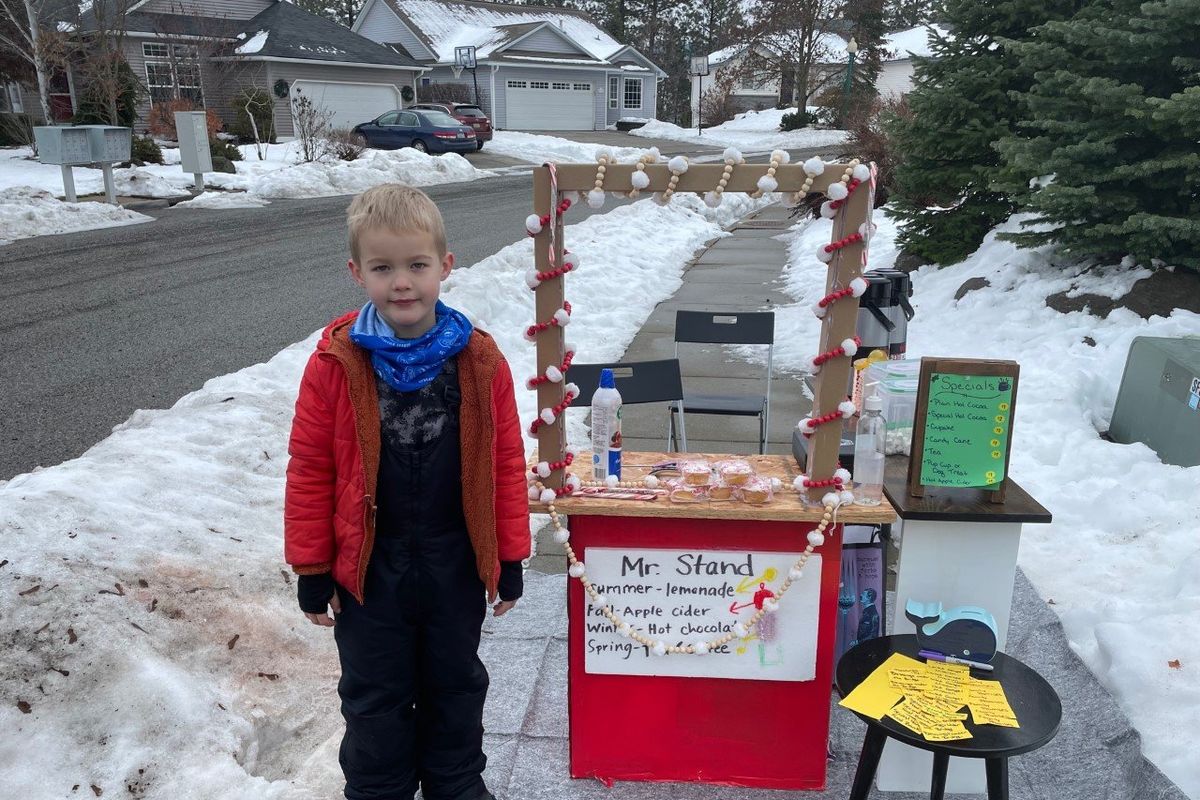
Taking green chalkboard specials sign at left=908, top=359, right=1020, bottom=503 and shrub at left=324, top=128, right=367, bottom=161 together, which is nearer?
green chalkboard specials sign at left=908, top=359, right=1020, bottom=503

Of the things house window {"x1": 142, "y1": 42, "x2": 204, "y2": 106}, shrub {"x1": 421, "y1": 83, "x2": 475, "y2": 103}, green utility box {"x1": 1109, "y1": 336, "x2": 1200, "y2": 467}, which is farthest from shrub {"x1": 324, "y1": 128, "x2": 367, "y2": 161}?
green utility box {"x1": 1109, "y1": 336, "x2": 1200, "y2": 467}

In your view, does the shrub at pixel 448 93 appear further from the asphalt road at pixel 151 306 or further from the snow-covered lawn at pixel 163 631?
the snow-covered lawn at pixel 163 631

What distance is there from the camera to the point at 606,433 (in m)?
2.79

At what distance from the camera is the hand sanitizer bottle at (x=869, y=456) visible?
262cm

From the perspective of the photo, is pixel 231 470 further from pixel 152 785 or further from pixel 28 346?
Answer: pixel 28 346

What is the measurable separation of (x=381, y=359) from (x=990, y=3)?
783 cm

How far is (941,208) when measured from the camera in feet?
29.1

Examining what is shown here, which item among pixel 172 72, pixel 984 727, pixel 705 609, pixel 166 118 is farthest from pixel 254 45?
pixel 984 727

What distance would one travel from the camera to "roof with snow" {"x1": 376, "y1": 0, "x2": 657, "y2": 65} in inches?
1594

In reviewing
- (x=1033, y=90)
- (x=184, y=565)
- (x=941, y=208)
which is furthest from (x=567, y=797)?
(x=941, y=208)

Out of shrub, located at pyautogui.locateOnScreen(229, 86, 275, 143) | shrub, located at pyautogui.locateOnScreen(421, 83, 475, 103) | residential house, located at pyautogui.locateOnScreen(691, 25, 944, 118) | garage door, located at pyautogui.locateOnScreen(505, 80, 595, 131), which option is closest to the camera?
shrub, located at pyautogui.locateOnScreen(229, 86, 275, 143)

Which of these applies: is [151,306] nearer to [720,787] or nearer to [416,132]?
[720,787]

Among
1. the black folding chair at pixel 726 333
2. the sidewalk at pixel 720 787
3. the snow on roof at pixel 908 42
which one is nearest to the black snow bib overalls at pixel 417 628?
the sidewalk at pixel 720 787

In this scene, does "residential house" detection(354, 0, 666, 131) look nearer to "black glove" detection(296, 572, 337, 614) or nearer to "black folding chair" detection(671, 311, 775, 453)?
"black folding chair" detection(671, 311, 775, 453)
